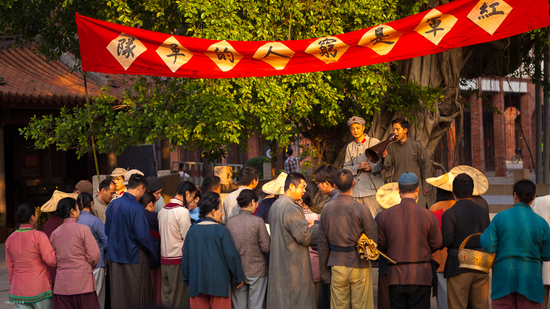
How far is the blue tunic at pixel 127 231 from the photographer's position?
4.92 meters

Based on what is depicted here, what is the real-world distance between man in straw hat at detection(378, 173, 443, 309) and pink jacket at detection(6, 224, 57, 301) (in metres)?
2.93

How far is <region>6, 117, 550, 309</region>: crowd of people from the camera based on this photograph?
3.98 metres

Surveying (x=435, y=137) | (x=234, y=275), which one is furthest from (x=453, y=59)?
(x=234, y=275)

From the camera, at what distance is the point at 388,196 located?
5.05 meters

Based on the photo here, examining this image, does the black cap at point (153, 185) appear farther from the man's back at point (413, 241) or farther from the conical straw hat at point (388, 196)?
the man's back at point (413, 241)

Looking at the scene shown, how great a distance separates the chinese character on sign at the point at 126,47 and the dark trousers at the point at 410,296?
3.59 metres

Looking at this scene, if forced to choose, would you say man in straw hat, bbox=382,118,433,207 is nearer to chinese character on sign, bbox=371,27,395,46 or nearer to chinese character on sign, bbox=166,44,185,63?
chinese character on sign, bbox=371,27,395,46

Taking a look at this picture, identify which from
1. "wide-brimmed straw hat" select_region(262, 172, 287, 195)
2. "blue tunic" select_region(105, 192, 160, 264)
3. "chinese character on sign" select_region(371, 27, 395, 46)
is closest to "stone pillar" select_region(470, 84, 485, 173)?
"chinese character on sign" select_region(371, 27, 395, 46)

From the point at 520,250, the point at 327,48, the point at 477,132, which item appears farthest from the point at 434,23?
the point at 477,132

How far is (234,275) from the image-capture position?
439cm

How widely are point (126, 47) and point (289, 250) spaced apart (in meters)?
2.85

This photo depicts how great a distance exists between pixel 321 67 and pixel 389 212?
89.9 inches

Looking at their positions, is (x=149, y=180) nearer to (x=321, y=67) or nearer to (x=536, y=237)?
(x=321, y=67)

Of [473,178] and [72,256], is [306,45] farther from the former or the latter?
[72,256]
